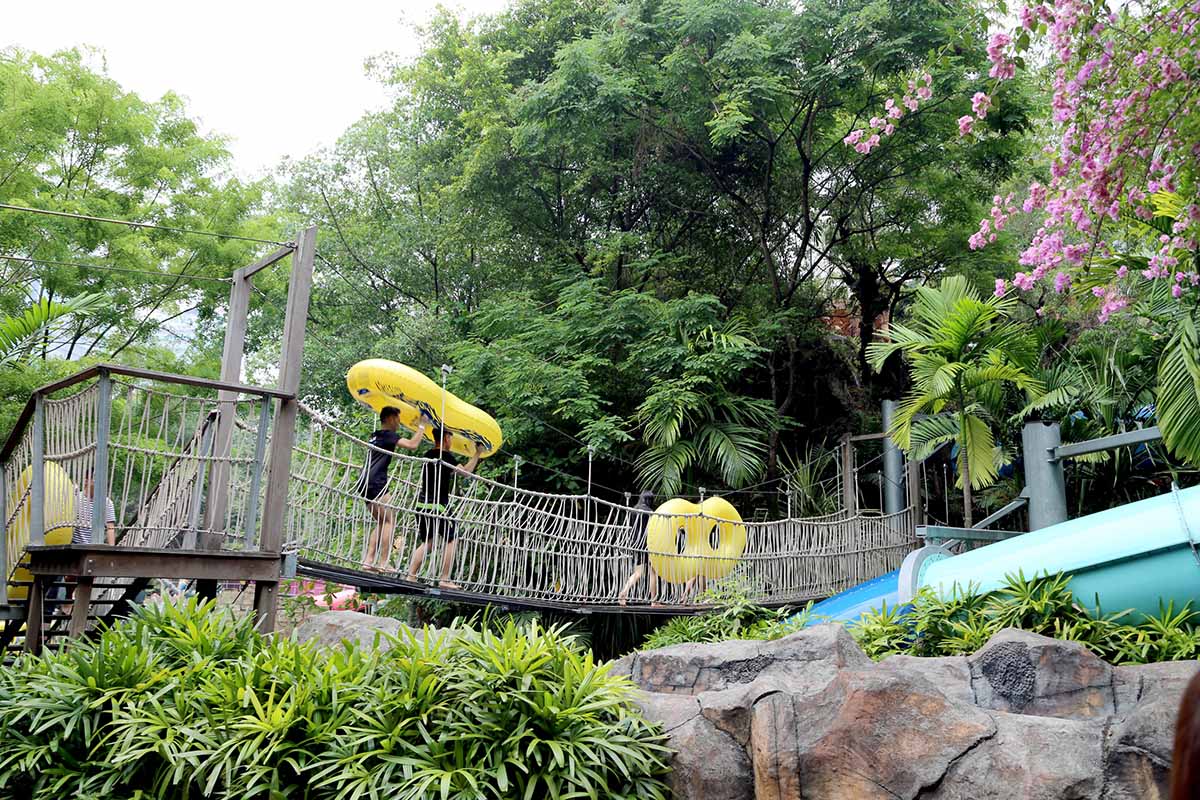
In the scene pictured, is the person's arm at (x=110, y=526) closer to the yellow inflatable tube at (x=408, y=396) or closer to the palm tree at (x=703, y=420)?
the yellow inflatable tube at (x=408, y=396)

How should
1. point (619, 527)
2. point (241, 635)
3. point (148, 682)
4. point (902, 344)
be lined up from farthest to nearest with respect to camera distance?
point (902, 344) → point (619, 527) → point (241, 635) → point (148, 682)

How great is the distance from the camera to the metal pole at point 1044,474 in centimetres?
896

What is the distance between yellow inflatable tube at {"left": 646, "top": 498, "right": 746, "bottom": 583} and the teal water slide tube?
212 cm

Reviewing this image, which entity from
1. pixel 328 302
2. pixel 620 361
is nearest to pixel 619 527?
pixel 620 361

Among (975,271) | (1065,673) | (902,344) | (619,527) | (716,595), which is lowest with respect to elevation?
(1065,673)

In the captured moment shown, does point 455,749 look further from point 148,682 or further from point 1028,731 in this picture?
point 1028,731

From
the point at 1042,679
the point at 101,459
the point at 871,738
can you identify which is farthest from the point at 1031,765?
the point at 101,459

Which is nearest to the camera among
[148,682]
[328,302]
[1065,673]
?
[148,682]

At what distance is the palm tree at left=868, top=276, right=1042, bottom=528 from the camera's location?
839 centimetres

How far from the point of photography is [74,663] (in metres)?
3.97

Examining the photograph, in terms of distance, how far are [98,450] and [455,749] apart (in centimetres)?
219

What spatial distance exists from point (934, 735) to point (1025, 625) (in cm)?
290

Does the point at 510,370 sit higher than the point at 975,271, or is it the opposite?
the point at 975,271

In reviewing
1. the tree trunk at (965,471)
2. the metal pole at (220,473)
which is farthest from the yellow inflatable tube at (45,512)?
the tree trunk at (965,471)
